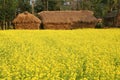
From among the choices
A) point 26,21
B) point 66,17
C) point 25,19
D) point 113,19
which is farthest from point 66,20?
→ point 113,19

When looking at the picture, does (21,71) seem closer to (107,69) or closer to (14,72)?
(14,72)

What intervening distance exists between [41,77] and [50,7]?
227ft

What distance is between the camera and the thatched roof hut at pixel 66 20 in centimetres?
6153

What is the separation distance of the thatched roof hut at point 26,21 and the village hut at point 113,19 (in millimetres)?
13320

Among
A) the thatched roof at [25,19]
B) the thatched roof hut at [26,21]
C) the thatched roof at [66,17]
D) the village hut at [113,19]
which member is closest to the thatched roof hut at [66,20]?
the thatched roof at [66,17]

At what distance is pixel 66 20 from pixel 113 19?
10274 millimetres

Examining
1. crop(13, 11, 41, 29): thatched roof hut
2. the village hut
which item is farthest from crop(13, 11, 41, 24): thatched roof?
the village hut

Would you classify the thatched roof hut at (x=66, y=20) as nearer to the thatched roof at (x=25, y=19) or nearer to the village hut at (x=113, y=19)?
the thatched roof at (x=25, y=19)

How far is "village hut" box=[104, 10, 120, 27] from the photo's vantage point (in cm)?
6255

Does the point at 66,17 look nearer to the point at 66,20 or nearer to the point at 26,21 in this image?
the point at 66,20

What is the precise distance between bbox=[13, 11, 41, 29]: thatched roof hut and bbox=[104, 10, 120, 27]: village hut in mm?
13320

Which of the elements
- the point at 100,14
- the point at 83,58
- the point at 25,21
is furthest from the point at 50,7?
the point at 83,58

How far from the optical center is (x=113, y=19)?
67.2m

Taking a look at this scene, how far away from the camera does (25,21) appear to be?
196ft
